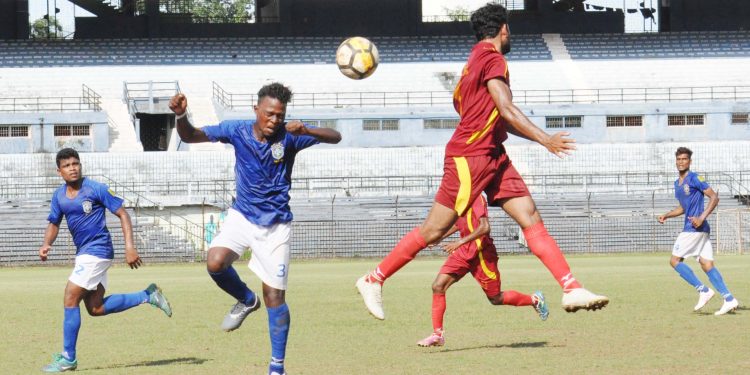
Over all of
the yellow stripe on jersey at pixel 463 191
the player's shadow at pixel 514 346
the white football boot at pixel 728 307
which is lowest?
the white football boot at pixel 728 307

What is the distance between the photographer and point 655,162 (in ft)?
144

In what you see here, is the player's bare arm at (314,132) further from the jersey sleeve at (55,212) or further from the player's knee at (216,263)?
the jersey sleeve at (55,212)

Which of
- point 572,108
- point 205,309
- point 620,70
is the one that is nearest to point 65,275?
point 205,309

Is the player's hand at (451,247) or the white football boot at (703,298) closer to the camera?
the player's hand at (451,247)

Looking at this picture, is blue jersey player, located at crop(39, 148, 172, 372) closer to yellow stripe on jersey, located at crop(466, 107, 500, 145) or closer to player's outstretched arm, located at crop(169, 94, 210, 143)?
player's outstretched arm, located at crop(169, 94, 210, 143)

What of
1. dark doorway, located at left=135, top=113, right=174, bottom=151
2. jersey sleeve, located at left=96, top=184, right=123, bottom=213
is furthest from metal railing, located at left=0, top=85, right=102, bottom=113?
jersey sleeve, located at left=96, top=184, right=123, bottom=213

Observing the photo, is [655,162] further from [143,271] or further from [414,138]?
[143,271]

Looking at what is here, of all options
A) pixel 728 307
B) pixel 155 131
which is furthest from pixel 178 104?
pixel 155 131

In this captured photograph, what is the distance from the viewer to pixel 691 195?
555 inches

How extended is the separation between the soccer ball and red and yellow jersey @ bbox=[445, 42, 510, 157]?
107 inches

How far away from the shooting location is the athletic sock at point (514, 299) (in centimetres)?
1085

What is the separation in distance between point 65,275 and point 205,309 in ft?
42.1

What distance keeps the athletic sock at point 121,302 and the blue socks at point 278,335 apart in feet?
7.80

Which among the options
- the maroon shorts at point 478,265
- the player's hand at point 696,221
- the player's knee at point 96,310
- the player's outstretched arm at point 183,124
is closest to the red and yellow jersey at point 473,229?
the maroon shorts at point 478,265
